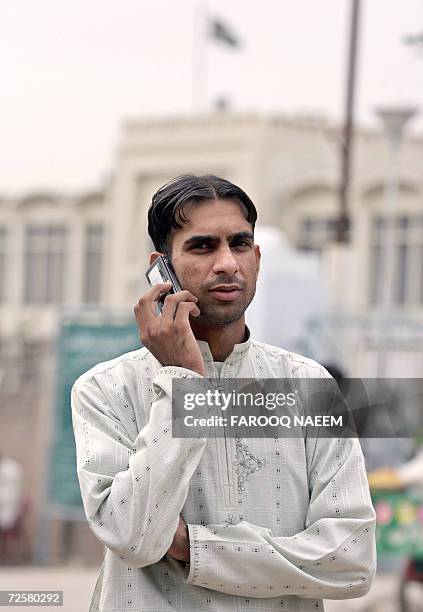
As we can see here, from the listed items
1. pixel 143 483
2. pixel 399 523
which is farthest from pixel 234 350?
pixel 399 523

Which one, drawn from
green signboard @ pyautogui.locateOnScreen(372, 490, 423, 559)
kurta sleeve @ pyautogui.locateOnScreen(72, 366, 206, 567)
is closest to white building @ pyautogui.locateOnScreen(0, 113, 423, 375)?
green signboard @ pyautogui.locateOnScreen(372, 490, 423, 559)

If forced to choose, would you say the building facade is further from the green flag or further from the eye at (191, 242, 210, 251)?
the eye at (191, 242, 210, 251)

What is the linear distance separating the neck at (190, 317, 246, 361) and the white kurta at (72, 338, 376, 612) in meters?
0.02

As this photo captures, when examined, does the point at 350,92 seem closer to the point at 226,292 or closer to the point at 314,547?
the point at 226,292

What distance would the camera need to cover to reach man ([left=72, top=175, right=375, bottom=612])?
8.39ft

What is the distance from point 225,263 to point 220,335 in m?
0.16

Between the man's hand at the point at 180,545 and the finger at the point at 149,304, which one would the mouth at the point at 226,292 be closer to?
the finger at the point at 149,304

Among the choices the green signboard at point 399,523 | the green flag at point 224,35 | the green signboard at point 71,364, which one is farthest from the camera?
the green flag at point 224,35

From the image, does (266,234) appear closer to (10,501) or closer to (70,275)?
(10,501)

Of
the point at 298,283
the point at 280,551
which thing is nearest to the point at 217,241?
the point at 280,551

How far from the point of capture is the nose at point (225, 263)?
2701 mm

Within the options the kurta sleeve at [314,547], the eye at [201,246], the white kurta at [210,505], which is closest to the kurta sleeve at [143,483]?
the white kurta at [210,505]

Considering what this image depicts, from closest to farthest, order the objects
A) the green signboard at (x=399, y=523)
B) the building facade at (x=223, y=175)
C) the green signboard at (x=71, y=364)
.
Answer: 1. the green signboard at (x=399, y=523)
2. the green signboard at (x=71, y=364)
3. the building facade at (x=223, y=175)

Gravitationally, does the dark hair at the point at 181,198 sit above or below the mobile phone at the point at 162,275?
above
